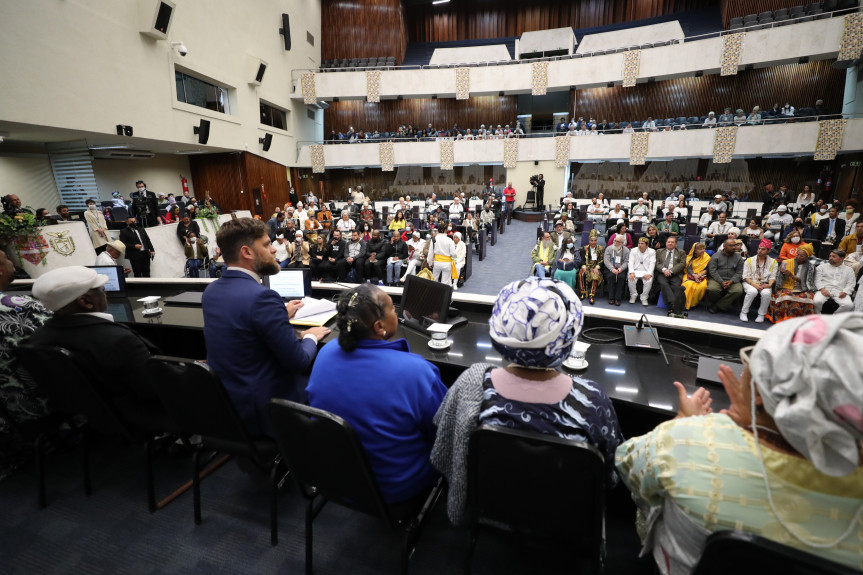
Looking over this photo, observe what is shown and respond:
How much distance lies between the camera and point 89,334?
1.82m

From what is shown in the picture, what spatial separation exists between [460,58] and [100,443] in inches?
798

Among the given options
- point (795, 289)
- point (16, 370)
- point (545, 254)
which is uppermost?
point (16, 370)

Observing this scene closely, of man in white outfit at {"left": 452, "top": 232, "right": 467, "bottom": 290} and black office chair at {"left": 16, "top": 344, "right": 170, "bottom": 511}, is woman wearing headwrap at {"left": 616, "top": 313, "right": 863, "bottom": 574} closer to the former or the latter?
black office chair at {"left": 16, "top": 344, "right": 170, "bottom": 511}

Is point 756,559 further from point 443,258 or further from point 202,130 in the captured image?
point 202,130

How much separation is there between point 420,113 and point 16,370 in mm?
18638

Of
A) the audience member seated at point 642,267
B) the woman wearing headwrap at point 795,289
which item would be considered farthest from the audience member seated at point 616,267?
the woman wearing headwrap at point 795,289

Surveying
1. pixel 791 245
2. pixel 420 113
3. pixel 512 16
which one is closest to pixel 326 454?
pixel 791 245

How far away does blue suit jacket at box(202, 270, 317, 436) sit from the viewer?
65.3 inches

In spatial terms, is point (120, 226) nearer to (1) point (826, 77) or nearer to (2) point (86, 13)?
(2) point (86, 13)

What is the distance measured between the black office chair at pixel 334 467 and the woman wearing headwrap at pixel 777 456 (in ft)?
2.53

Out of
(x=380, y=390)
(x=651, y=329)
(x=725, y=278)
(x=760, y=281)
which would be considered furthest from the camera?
(x=725, y=278)

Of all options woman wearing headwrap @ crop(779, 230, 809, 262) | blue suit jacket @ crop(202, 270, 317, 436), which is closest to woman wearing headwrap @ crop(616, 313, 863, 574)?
blue suit jacket @ crop(202, 270, 317, 436)

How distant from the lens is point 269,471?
1.75 meters

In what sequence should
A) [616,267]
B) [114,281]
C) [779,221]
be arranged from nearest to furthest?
1. [114,281]
2. [616,267]
3. [779,221]
